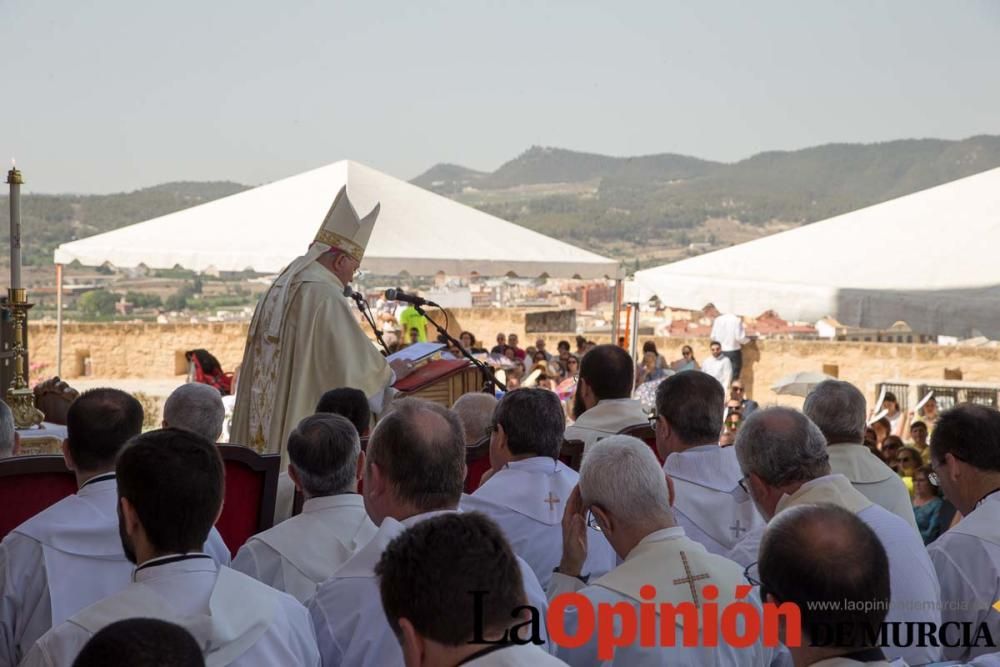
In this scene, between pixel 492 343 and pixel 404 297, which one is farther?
pixel 492 343

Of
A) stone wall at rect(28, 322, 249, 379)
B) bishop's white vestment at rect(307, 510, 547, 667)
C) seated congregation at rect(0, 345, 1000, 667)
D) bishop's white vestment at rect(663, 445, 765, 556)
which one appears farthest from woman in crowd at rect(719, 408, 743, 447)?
stone wall at rect(28, 322, 249, 379)

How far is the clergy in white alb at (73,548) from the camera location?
281 cm

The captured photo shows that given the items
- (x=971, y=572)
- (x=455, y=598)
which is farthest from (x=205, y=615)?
(x=971, y=572)

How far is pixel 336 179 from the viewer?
1178 centimetres

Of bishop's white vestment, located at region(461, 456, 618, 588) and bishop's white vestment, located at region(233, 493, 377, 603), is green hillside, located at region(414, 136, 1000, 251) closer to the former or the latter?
bishop's white vestment, located at region(461, 456, 618, 588)

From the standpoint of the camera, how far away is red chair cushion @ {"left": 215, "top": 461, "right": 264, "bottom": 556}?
3.52m

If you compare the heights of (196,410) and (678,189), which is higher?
(678,189)

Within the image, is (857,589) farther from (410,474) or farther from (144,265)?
(144,265)

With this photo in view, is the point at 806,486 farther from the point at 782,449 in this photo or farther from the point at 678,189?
the point at 678,189

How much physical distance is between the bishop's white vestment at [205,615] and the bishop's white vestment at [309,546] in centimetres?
63

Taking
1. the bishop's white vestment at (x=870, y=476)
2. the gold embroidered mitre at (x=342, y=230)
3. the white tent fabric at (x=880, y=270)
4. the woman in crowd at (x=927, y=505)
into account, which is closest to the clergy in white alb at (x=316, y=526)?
the bishop's white vestment at (x=870, y=476)

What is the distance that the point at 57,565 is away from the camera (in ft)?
A: 9.30

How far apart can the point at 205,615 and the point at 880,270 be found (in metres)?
6.04

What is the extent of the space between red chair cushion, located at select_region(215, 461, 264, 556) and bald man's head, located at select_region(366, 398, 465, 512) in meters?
0.87
